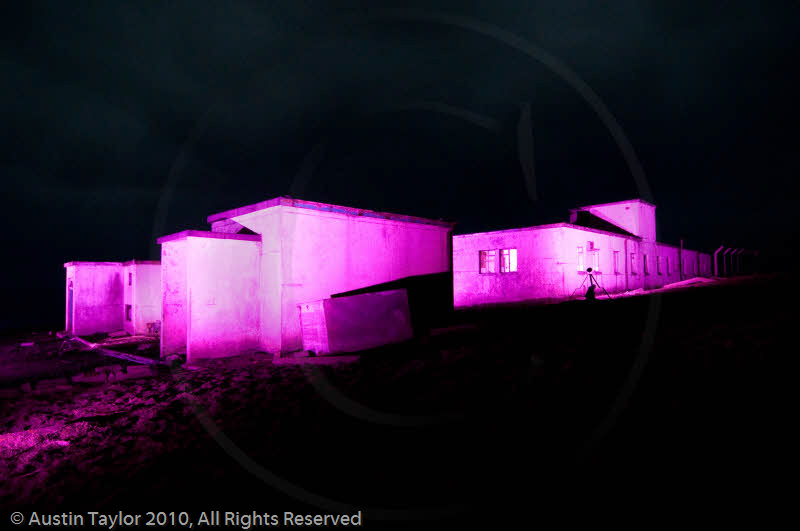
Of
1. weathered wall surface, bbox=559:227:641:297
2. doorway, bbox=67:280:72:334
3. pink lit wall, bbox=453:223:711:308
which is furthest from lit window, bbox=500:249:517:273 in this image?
doorway, bbox=67:280:72:334

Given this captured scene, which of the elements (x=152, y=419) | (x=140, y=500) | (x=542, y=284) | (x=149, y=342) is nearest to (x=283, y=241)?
(x=152, y=419)

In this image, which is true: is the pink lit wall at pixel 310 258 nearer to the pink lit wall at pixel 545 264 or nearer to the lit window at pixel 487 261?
the pink lit wall at pixel 545 264

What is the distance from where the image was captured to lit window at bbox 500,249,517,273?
59.9 ft

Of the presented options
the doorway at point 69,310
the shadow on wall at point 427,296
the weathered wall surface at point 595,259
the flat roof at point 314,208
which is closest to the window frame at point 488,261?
the weathered wall surface at point 595,259

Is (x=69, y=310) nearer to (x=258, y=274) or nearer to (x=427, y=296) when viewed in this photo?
(x=258, y=274)

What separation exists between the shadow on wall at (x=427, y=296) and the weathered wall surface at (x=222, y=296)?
3.21 m

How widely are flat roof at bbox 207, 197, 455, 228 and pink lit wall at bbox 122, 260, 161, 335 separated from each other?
7055 mm

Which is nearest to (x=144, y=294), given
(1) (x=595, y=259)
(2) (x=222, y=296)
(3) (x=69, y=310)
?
(3) (x=69, y=310)

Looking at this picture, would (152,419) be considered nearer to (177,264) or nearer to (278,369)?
(278,369)

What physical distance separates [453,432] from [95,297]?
2020cm

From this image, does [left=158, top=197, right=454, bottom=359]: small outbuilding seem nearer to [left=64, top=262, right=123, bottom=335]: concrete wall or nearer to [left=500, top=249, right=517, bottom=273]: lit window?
[left=500, top=249, right=517, bottom=273]: lit window

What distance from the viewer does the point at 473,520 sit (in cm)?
286

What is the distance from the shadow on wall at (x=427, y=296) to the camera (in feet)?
38.8

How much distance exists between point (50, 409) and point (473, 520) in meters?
7.38
